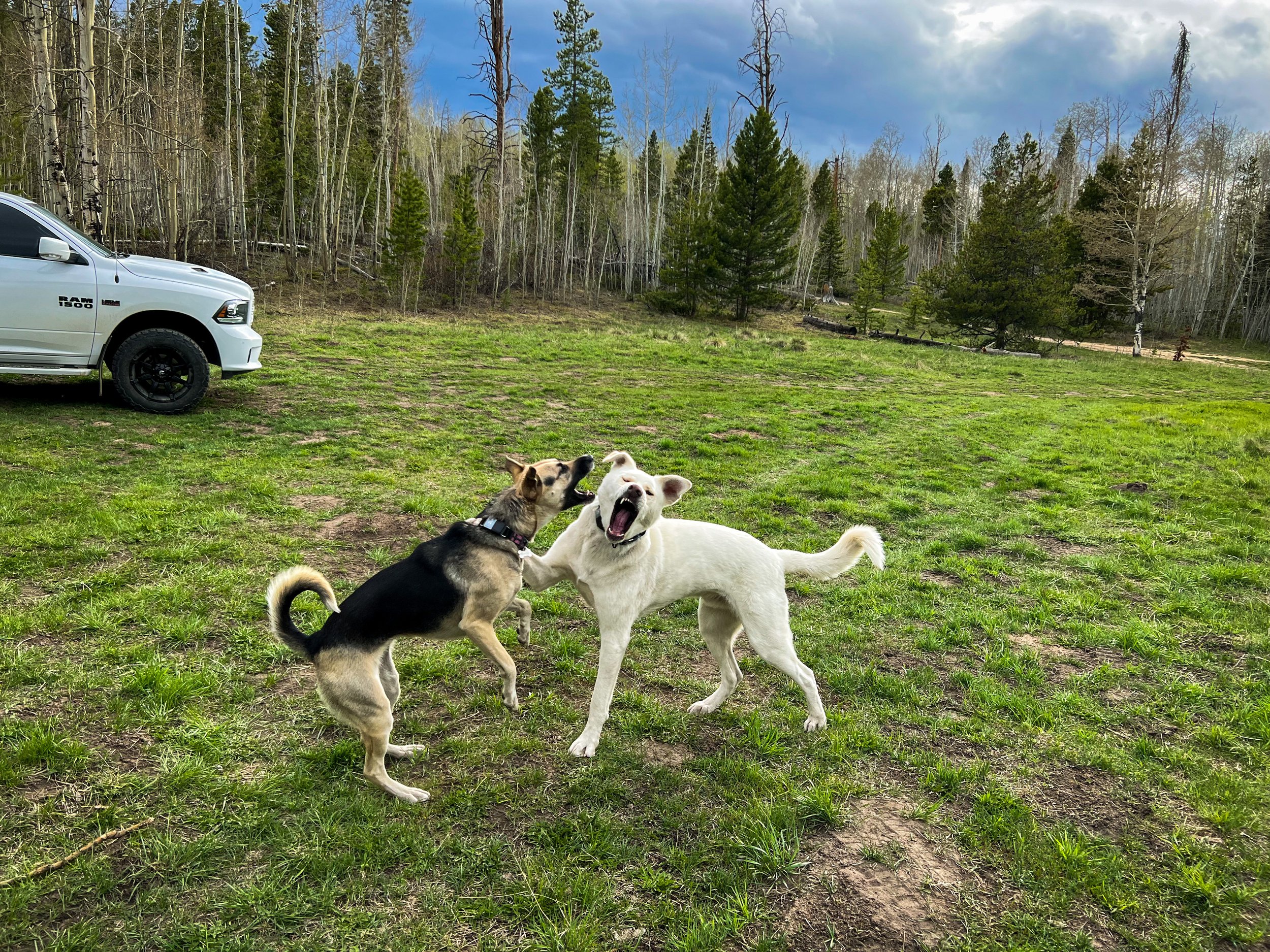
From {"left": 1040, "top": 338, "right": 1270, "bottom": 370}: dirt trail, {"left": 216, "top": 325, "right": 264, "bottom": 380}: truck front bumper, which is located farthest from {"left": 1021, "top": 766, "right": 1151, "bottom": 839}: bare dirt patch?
{"left": 1040, "top": 338, "right": 1270, "bottom": 370}: dirt trail

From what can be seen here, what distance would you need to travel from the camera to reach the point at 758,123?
106 feet

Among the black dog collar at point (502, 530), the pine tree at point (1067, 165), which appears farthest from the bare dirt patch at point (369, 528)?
the pine tree at point (1067, 165)

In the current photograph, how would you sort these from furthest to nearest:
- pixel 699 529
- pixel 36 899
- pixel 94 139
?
pixel 94 139 < pixel 699 529 < pixel 36 899

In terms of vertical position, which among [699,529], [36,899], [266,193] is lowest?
[36,899]

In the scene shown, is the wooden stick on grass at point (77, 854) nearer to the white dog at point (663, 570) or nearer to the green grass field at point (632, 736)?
the green grass field at point (632, 736)

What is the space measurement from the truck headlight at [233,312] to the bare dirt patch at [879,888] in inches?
377

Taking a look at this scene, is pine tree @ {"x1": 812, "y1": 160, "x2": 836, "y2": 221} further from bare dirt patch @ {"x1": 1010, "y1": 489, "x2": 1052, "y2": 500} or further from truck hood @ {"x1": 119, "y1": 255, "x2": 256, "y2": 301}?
truck hood @ {"x1": 119, "y1": 255, "x2": 256, "y2": 301}

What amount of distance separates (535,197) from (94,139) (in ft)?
89.1

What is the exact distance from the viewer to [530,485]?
3.96 m

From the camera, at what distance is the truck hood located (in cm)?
854

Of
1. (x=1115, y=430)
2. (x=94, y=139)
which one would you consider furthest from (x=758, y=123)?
(x=94, y=139)

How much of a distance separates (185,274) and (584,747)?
29.6 ft

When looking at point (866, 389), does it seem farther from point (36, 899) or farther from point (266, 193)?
point (266, 193)

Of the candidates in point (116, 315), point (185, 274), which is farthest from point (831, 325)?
point (116, 315)
